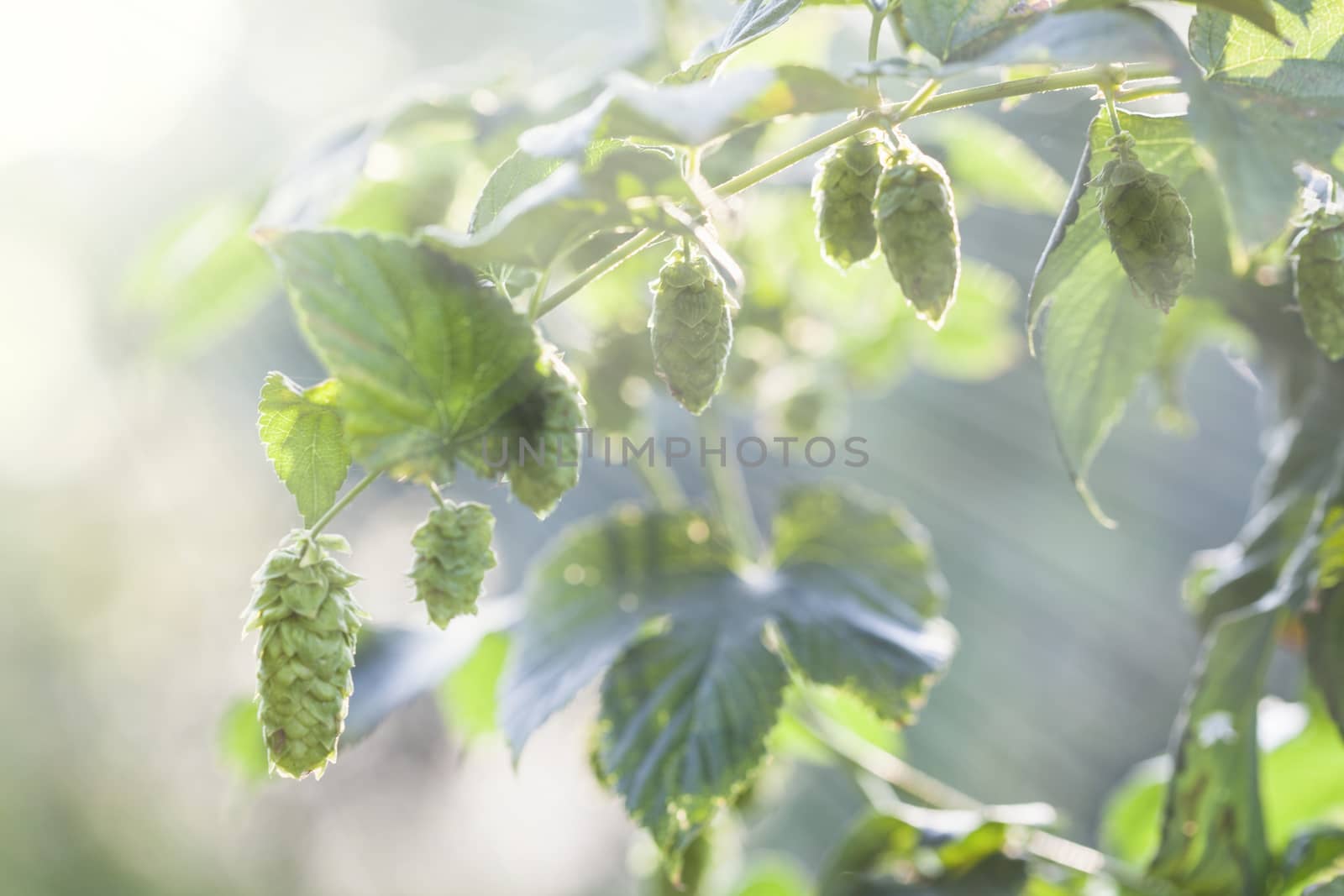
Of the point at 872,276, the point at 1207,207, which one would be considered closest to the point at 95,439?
the point at 872,276

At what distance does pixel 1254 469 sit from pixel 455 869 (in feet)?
9.19

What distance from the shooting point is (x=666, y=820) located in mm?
428

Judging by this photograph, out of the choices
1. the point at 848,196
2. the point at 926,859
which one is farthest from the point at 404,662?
the point at 848,196

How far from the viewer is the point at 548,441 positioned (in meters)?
0.29

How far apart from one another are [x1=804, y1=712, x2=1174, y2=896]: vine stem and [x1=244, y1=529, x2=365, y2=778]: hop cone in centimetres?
35

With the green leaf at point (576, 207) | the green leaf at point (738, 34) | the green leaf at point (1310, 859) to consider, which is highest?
the green leaf at point (738, 34)

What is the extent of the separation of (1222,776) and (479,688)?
1.57ft

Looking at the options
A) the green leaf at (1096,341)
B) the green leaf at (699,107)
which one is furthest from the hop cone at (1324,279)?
the green leaf at (699,107)

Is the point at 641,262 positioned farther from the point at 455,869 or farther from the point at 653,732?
the point at 455,869

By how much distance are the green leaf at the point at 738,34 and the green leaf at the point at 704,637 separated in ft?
0.94

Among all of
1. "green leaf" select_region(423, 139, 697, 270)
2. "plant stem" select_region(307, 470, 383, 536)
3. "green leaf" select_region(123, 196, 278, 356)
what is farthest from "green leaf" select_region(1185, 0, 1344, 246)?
"green leaf" select_region(123, 196, 278, 356)

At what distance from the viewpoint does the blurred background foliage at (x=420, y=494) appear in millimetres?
690

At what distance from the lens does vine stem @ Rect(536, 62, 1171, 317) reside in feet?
0.91

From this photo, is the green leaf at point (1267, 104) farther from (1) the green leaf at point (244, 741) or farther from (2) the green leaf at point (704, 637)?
(1) the green leaf at point (244, 741)
